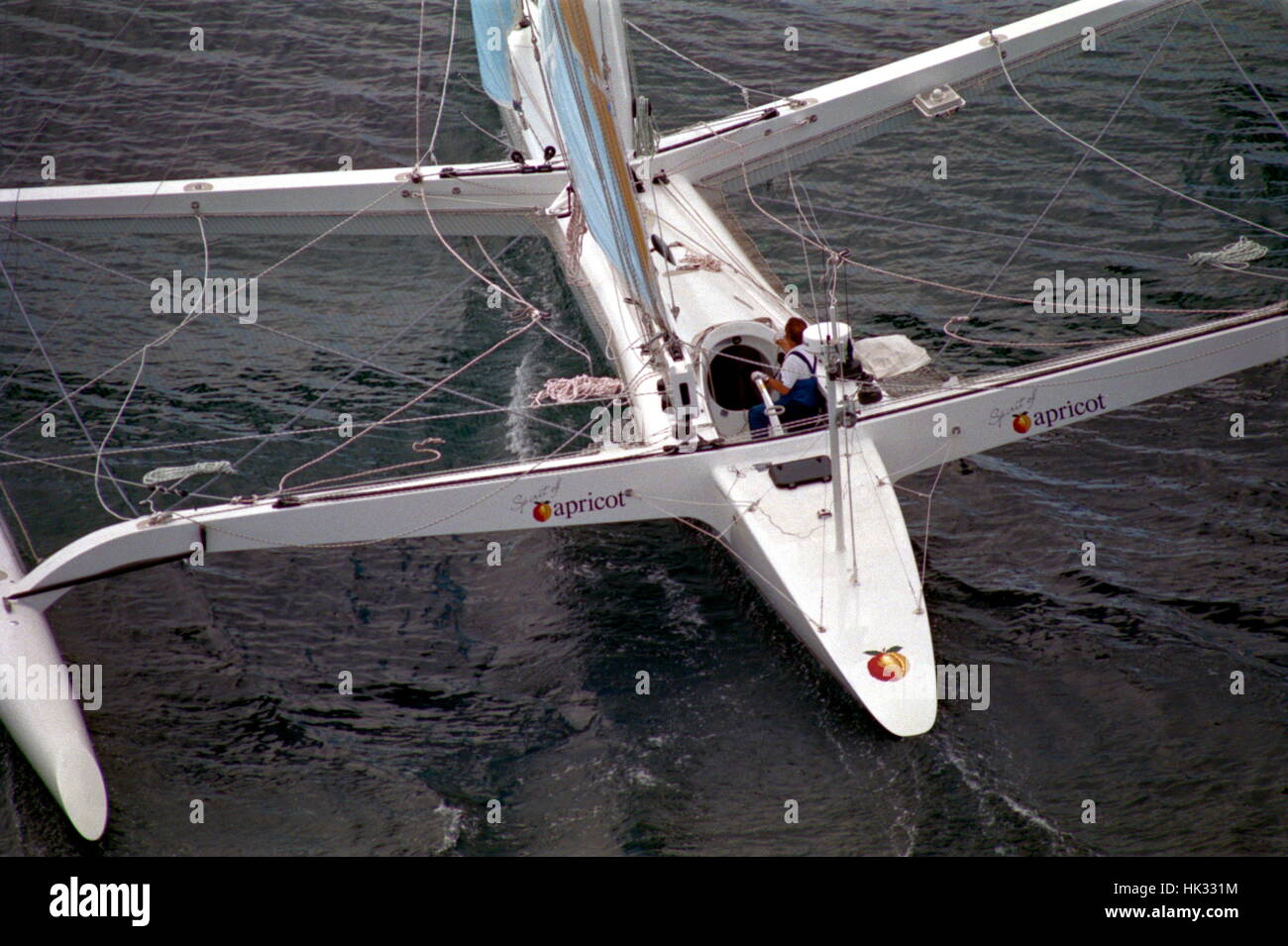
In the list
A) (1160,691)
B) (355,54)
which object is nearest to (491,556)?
(1160,691)

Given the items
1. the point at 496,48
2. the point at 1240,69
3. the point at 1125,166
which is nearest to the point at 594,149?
the point at 496,48

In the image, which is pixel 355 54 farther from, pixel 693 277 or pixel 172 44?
pixel 693 277

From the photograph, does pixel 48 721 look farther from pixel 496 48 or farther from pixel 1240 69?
pixel 1240 69

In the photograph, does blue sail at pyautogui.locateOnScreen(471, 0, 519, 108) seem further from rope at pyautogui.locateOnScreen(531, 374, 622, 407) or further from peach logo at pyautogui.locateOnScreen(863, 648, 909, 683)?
peach logo at pyautogui.locateOnScreen(863, 648, 909, 683)

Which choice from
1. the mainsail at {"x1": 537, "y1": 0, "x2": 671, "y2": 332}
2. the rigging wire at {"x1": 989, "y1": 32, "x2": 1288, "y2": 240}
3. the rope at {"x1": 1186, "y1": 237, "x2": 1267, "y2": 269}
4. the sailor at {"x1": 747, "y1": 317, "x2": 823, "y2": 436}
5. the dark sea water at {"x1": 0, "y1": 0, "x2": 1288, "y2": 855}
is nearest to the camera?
the dark sea water at {"x1": 0, "y1": 0, "x2": 1288, "y2": 855}

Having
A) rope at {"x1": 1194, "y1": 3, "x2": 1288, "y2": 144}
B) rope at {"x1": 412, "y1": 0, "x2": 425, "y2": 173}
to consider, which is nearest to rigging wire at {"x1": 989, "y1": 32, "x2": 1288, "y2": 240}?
rope at {"x1": 1194, "y1": 3, "x2": 1288, "y2": 144}

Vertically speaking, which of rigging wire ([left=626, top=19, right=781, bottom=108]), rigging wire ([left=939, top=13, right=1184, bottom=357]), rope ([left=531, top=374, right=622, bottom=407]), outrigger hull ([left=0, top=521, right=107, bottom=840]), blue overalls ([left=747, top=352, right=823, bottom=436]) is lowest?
outrigger hull ([left=0, top=521, right=107, bottom=840])

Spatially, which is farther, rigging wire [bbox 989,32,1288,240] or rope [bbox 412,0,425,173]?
rope [bbox 412,0,425,173]

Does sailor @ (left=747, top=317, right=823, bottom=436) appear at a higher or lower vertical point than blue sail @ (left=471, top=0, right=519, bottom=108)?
lower
